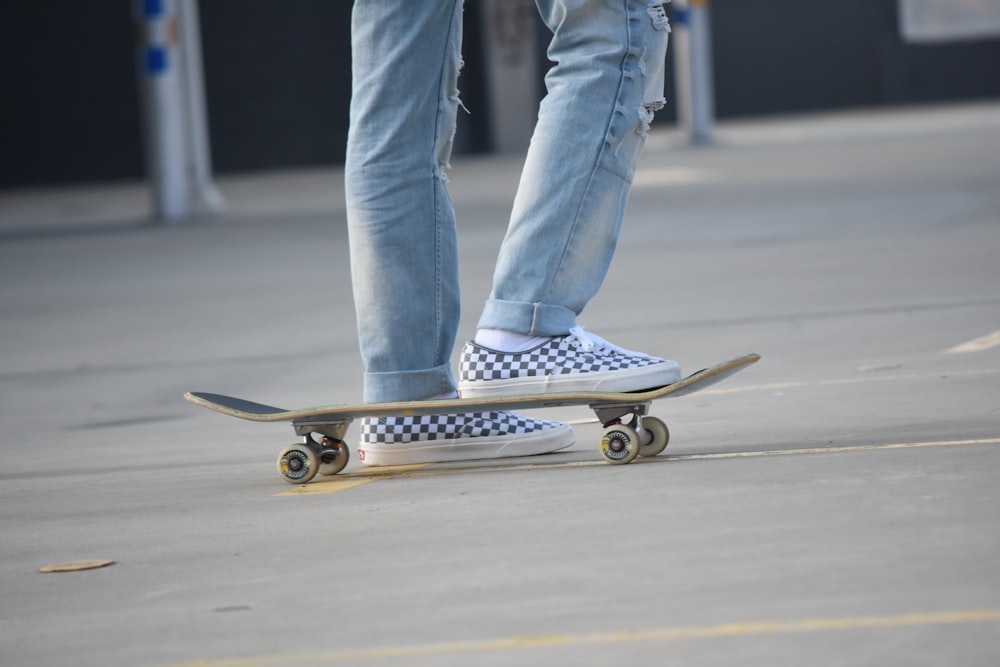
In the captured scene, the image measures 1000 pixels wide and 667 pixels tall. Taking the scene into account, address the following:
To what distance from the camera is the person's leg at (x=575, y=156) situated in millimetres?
2357

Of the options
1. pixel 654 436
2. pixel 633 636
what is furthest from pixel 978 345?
pixel 633 636

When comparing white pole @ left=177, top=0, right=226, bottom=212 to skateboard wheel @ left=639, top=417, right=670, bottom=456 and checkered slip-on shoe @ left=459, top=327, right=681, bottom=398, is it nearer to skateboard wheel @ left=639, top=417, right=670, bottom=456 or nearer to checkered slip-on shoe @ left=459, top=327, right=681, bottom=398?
checkered slip-on shoe @ left=459, top=327, right=681, bottom=398

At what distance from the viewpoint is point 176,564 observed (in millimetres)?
1917

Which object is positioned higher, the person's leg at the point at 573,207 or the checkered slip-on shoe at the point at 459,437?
the person's leg at the point at 573,207

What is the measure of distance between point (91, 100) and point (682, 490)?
18.4 m

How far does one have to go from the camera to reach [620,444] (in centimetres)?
230

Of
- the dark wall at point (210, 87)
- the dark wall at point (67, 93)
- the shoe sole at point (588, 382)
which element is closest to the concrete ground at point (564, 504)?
the shoe sole at point (588, 382)

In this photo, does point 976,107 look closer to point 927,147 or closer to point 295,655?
point 927,147

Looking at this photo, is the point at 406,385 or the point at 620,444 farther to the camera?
the point at 406,385

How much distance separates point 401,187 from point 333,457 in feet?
1.46

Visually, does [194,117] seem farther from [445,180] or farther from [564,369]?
[564,369]

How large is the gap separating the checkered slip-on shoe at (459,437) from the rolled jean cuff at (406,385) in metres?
0.06

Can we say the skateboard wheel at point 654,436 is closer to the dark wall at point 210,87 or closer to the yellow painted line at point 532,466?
the yellow painted line at point 532,466

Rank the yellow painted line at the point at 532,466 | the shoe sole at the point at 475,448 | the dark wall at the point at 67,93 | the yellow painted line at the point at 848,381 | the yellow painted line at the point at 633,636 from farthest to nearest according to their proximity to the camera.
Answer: the dark wall at the point at 67,93, the yellow painted line at the point at 848,381, the shoe sole at the point at 475,448, the yellow painted line at the point at 532,466, the yellow painted line at the point at 633,636
